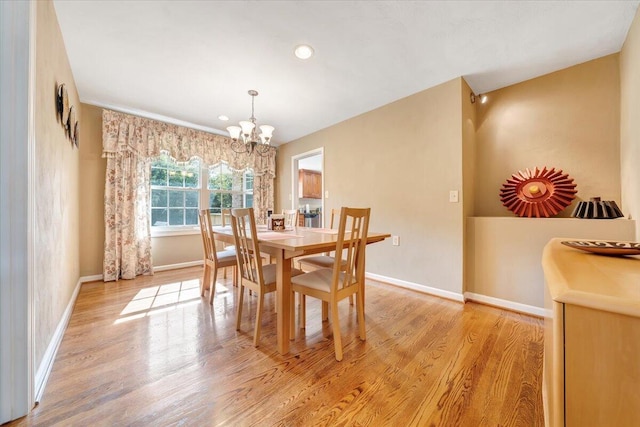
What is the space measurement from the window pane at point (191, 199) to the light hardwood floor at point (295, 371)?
2.00 metres

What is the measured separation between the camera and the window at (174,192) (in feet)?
11.9

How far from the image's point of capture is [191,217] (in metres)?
3.98

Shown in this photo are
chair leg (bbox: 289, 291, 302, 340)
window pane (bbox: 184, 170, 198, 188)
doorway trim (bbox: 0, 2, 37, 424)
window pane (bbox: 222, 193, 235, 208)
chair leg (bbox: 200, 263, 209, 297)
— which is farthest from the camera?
window pane (bbox: 222, 193, 235, 208)

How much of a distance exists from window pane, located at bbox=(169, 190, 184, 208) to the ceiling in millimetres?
1370

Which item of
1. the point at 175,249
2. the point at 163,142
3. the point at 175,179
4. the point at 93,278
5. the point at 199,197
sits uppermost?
the point at 163,142

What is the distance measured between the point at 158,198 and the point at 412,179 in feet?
12.1

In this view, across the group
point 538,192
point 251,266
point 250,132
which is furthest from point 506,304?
point 250,132

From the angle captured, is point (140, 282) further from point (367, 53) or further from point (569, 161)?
point (569, 161)

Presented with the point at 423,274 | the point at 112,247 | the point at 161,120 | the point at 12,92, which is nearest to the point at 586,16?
the point at 423,274

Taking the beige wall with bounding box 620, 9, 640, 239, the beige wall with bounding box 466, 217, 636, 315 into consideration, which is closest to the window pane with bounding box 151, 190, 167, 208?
the beige wall with bounding box 466, 217, 636, 315

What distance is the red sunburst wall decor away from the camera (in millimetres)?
2205

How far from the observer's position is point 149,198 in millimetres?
3430

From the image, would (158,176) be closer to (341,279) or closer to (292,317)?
(292,317)

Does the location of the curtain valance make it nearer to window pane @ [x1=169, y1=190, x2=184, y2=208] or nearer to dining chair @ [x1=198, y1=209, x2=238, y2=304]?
window pane @ [x1=169, y1=190, x2=184, y2=208]
